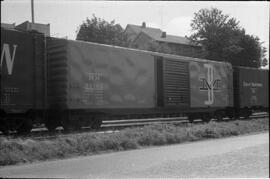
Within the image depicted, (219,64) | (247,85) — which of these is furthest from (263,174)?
(247,85)

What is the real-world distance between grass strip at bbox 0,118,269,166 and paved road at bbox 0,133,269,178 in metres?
0.54

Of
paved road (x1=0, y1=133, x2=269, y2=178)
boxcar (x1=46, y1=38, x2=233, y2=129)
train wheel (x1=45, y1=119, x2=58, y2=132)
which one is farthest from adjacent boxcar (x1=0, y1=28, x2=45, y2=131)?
paved road (x1=0, y1=133, x2=269, y2=178)

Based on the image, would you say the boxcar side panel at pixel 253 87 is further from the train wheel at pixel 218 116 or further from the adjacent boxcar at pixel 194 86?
the train wheel at pixel 218 116

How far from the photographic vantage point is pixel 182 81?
1798 cm

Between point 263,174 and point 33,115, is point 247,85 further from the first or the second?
point 263,174

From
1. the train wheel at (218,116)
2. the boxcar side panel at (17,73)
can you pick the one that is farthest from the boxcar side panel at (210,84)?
the boxcar side panel at (17,73)

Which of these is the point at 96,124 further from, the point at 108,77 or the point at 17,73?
the point at 17,73

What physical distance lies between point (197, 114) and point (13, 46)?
37.1ft

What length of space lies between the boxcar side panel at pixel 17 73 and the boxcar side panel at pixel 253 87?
1473 cm

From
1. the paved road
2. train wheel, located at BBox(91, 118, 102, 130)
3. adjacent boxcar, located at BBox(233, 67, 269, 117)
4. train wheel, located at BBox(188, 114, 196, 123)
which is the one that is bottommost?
the paved road

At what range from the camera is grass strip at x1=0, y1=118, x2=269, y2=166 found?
25.6ft

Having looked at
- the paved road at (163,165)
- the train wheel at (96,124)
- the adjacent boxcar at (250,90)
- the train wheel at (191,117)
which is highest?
the adjacent boxcar at (250,90)

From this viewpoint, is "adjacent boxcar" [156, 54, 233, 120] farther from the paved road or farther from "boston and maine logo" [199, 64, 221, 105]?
the paved road

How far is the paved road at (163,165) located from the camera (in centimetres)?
629
